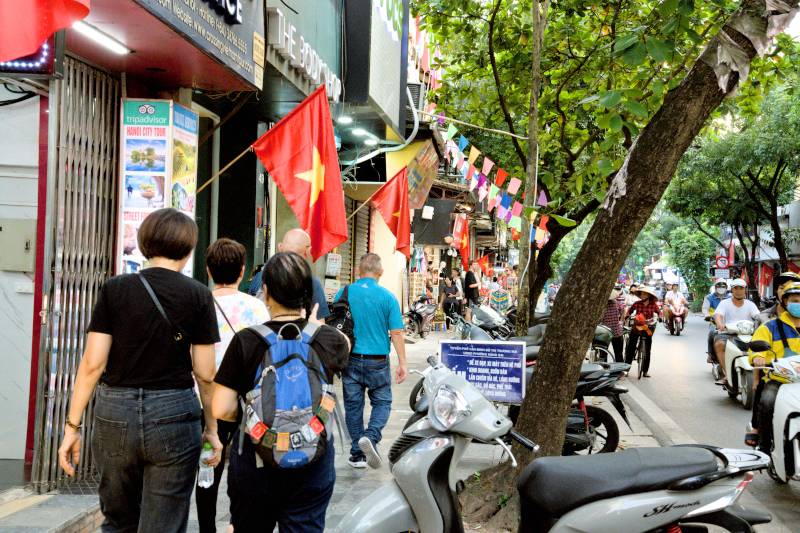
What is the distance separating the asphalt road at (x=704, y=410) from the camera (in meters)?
6.85

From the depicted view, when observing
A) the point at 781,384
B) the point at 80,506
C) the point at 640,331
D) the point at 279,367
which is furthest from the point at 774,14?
the point at 640,331

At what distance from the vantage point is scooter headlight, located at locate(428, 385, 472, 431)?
3.90 meters

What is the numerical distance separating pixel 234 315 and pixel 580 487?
85.5 inches

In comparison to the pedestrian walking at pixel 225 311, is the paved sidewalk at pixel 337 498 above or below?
below

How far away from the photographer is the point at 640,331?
15242 mm

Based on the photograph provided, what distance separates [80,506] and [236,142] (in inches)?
225

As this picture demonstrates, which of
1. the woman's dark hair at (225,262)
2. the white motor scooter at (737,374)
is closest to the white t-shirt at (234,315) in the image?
the woman's dark hair at (225,262)

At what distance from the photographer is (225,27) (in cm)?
649

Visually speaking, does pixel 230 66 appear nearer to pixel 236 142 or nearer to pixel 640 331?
pixel 236 142

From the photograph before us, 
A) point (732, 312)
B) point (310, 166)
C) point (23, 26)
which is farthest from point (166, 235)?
point (732, 312)

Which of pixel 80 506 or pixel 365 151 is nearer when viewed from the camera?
pixel 80 506

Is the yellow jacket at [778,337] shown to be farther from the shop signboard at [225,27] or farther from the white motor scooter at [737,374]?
the shop signboard at [225,27]

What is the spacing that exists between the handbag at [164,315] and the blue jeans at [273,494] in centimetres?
51

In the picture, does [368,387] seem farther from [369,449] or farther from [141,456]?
[141,456]
